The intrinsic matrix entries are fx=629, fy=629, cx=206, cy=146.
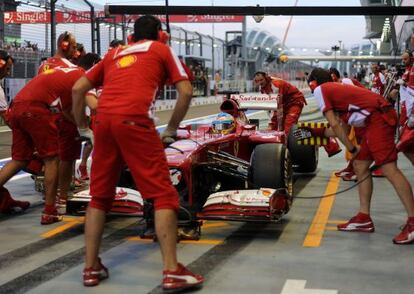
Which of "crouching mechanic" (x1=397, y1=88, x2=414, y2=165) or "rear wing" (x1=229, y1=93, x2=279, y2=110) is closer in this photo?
"crouching mechanic" (x1=397, y1=88, x2=414, y2=165)

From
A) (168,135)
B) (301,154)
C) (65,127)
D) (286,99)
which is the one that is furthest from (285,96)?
(168,135)

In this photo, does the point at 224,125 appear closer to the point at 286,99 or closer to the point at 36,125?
the point at 36,125

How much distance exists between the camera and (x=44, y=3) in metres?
16.3

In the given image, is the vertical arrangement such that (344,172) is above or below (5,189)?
below

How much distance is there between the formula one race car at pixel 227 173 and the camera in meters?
5.16

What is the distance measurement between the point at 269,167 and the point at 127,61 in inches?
97.4

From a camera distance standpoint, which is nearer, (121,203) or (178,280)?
(178,280)

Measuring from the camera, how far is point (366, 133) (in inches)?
215

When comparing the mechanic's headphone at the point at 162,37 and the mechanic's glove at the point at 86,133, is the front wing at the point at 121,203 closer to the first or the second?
the mechanic's glove at the point at 86,133

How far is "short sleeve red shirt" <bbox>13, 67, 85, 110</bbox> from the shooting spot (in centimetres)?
585

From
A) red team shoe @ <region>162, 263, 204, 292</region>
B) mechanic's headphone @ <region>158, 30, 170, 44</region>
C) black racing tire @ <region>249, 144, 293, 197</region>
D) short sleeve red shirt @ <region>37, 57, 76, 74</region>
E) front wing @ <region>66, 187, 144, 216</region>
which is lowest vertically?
red team shoe @ <region>162, 263, 204, 292</region>

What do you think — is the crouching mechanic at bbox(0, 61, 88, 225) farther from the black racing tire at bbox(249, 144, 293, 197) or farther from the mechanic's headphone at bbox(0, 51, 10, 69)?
the black racing tire at bbox(249, 144, 293, 197)

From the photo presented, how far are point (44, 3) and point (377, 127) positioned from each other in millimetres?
12826

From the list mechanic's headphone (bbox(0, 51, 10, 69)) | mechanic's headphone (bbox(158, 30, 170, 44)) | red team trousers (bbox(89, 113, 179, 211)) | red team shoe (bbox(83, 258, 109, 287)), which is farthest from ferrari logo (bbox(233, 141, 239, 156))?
red team shoe (bbox(83, 258, 109, 287))
